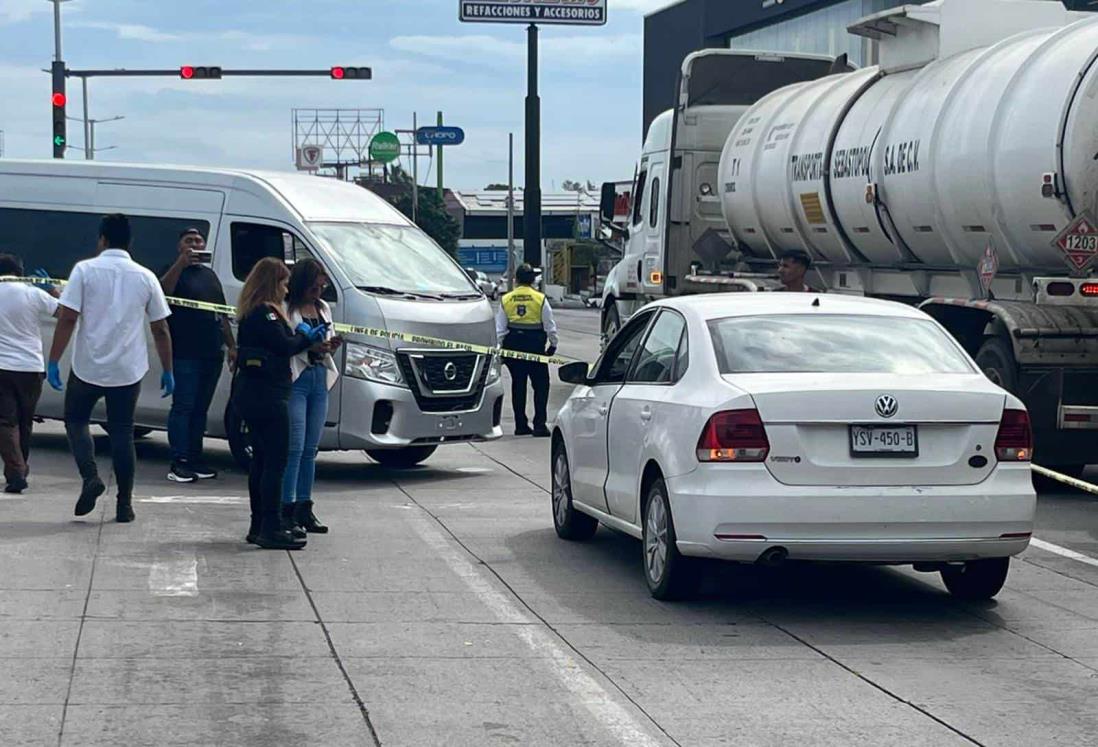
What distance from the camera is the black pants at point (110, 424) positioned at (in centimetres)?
1143

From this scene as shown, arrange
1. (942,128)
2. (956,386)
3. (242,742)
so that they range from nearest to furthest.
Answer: (242,742)
(956,386)
(942,128)

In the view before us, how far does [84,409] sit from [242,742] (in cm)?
574

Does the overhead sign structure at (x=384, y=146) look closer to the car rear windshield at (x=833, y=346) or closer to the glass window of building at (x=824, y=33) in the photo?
the glass window of building at (x=824, y=33)

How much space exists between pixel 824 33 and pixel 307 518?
43677 millimetres

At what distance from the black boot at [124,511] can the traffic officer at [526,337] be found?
7363 mm

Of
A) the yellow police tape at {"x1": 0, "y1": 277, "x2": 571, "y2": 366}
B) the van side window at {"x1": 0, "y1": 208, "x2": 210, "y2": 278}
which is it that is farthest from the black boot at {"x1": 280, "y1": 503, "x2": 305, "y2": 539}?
the van side window at {"x1": 0, "y1": 208, "x2": 210, "y2": 278}

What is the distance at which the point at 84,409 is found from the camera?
11578 mm

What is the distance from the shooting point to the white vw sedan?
8.52 metres

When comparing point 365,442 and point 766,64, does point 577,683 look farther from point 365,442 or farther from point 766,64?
point 766,64

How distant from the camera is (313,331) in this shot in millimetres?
10641

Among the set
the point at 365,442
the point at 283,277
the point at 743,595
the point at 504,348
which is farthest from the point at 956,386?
the point at 504,348

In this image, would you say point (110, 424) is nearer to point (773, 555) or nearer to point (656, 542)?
point (656, 542)

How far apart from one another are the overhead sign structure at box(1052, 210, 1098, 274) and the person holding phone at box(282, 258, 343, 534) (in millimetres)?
5602

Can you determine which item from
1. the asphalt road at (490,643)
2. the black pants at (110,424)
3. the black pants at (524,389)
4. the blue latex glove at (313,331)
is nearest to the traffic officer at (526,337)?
the black pants at (524,389)
